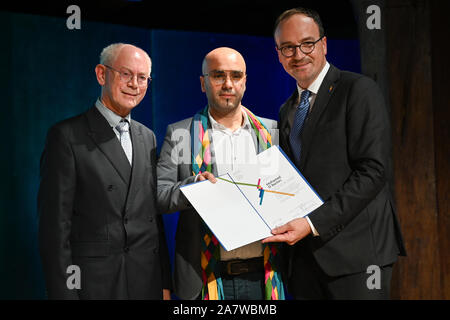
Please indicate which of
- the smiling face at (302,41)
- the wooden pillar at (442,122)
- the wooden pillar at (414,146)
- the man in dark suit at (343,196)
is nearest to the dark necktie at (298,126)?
the man in dark suit at (343,196)

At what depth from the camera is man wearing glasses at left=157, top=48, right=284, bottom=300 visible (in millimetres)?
2459

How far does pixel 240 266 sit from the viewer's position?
2.51 metres

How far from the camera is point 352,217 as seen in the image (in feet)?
7.63

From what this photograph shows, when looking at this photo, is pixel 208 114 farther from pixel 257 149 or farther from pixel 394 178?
pixel 394 178

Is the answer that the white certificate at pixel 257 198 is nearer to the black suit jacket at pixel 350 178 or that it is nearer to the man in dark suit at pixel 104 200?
the black suit jacket at pixel 350 178

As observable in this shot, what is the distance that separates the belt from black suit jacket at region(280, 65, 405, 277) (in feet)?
1.01

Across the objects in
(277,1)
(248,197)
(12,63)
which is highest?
(277,1)

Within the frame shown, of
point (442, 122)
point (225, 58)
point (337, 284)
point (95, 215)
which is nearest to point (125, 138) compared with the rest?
→ point (95, 215)

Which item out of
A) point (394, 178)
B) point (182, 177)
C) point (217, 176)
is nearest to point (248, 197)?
point (217, 176)

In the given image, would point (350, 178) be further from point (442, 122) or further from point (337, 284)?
point (442, 122)

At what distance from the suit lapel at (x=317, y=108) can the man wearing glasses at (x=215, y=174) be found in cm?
26

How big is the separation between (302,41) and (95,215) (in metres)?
1.48

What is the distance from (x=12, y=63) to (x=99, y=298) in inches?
69.1

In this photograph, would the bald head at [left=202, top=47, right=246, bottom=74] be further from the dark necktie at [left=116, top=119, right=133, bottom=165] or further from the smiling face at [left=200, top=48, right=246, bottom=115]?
the dark necktie at [left=116, top=119, right=133, bottom=165]
